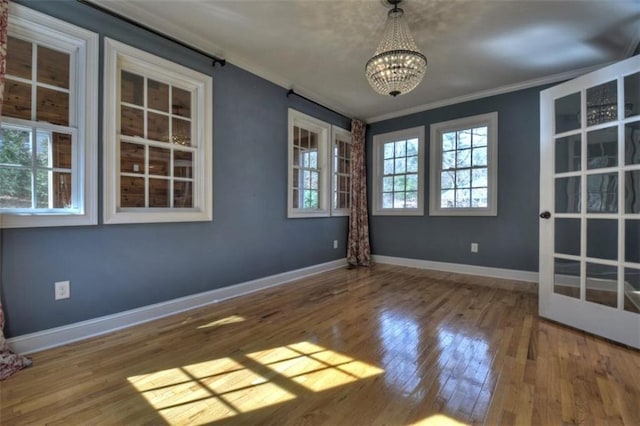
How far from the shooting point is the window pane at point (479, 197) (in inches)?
165

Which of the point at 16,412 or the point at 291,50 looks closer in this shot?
the point at 16,412

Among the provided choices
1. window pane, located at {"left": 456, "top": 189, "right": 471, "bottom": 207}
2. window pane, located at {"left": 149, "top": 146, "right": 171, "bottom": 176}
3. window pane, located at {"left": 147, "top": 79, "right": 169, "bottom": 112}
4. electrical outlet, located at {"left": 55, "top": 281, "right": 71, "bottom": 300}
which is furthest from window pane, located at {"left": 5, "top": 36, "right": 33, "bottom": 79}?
window pane, located at {"left": 456, "top": 189, "right": 471, "bottom": 207}

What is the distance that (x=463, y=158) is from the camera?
4.36m

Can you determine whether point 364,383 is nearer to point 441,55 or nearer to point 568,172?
point 568,172

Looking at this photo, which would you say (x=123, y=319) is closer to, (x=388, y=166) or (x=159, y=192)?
(x=159, y=192)

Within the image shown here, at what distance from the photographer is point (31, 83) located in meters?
2.00

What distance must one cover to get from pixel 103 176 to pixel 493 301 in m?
3.81

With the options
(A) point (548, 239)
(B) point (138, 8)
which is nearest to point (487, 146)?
(A) point (548, 239)

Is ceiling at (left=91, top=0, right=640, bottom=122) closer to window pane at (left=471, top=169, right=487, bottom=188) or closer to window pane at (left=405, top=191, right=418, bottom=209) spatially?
window pane at (left=471, top=169, right=487, bottom=188)

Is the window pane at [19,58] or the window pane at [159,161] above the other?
the window pane at [19,58]

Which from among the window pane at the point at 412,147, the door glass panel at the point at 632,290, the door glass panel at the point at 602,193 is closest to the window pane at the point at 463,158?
the window pane at the point at 412,147

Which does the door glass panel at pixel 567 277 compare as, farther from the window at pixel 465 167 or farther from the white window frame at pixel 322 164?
the white window frame at pixel 322 164

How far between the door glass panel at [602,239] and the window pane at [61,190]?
3.99 meters

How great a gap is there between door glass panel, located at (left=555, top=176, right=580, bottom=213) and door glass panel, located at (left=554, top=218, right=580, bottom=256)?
94 mm
